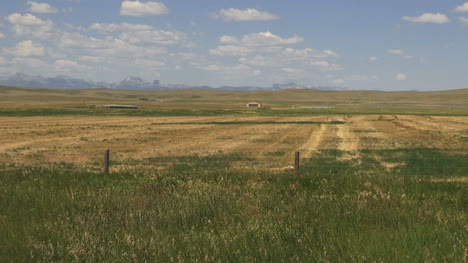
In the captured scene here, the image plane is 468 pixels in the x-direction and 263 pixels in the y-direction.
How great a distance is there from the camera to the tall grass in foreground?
7.16m

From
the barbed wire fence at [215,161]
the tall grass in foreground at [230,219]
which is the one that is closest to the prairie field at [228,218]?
the tall grass in foreground at [230,219]

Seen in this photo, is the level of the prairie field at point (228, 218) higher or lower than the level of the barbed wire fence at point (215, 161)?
higher

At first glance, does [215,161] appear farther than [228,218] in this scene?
Yes

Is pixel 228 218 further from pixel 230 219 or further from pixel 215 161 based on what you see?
pixel 215 161

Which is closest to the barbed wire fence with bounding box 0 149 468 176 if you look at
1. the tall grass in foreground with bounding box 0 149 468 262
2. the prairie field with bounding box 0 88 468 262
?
the prairie field with bounding box 0 88 468 262

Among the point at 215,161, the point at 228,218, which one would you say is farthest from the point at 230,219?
the point at 215,161

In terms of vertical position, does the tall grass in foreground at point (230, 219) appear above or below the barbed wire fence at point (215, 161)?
above

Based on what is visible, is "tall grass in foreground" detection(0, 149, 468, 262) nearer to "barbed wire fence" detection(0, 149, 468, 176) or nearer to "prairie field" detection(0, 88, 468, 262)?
"prairie field" detection(0, 88, 468, 262)

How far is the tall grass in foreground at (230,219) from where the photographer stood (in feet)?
23.5

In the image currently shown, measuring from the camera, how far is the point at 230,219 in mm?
9273

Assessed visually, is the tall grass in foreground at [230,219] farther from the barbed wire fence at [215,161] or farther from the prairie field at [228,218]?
the barbed wire fence at [215,161]

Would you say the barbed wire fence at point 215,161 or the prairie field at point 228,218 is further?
the barbed wire fence at point 215,161

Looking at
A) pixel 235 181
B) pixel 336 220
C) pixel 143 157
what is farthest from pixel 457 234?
pixel 143 157

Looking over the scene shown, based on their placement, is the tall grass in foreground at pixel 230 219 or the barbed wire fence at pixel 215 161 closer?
the tall grass in foreground at pixel 230 219
